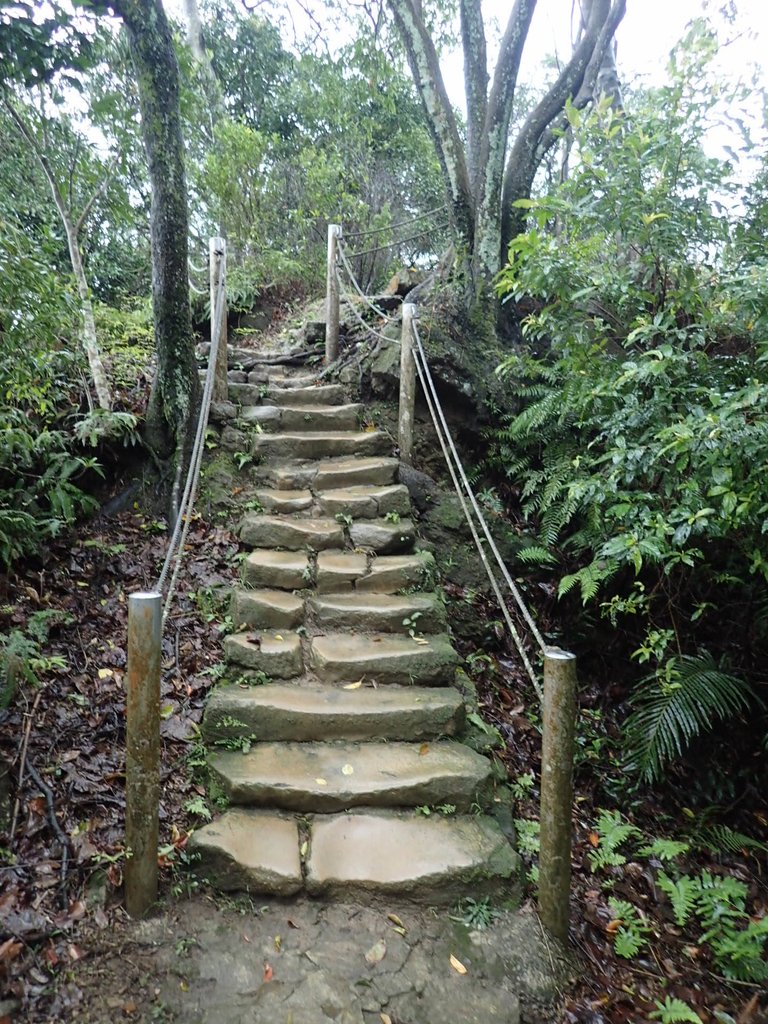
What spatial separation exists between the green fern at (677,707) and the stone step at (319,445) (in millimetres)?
3014

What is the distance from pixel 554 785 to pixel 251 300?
8718 millimetres

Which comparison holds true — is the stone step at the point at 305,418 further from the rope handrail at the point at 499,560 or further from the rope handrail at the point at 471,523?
the rope handrail at the point at 499,560

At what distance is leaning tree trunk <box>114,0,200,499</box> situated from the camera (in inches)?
179

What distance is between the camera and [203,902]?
2.67 meters

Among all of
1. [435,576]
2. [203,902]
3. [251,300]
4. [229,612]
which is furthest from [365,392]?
[203,902]

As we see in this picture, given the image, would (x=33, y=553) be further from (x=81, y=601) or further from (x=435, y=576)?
(x=435, y=576)

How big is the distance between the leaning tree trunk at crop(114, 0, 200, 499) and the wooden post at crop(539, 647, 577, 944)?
3.43 m

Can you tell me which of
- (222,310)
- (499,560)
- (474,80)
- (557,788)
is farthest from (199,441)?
(474,80)

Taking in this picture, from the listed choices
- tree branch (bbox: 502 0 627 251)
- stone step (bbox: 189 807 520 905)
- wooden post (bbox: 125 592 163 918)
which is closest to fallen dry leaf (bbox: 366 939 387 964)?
stone step (bbox: 189 807 520 905)

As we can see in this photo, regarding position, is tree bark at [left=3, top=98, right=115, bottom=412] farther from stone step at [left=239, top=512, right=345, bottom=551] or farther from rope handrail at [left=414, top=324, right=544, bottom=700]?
rope handrail at [left=414, top=324, right=544, bottom=700]

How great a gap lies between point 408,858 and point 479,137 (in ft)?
22.1

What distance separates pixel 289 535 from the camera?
4.70 metres

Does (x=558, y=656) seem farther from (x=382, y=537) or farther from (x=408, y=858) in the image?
(x=382, y=537)

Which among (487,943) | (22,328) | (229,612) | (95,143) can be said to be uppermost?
(95,143)
